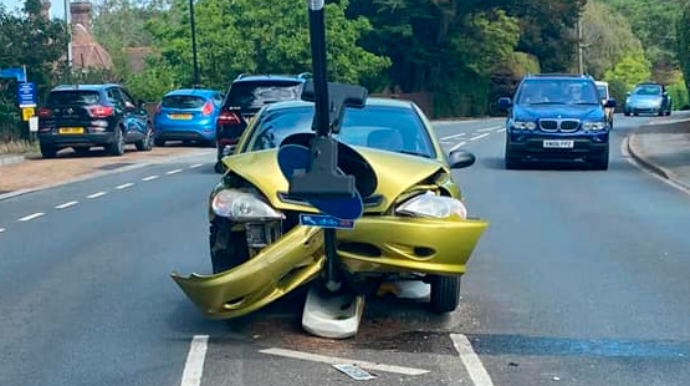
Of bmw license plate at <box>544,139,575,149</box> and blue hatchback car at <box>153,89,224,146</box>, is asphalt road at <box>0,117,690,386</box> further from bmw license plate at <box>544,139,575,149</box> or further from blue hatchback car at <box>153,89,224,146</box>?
blue hatchback car at <box>153,89,224,146</box>

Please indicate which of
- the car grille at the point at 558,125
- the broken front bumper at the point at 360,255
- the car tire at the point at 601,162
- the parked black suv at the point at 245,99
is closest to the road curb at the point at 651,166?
the car tire at the point at 601,162

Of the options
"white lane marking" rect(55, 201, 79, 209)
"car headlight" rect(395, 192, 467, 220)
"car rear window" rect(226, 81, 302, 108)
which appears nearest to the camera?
"car headlight" rect(395, 192, 467, 220)

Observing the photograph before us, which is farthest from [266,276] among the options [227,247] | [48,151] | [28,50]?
[28,50]

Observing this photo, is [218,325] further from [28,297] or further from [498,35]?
[498,35]

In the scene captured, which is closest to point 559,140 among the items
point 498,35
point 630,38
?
point 498,35

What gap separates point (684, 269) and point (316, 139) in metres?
5.02

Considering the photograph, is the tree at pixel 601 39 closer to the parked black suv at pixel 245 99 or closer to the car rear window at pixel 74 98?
the car rear window at pixel 74 98

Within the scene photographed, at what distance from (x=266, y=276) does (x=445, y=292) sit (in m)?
1.52

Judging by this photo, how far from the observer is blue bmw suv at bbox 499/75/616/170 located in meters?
23.5

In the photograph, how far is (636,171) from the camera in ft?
78.4

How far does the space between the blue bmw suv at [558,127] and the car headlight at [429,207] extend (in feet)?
50.5

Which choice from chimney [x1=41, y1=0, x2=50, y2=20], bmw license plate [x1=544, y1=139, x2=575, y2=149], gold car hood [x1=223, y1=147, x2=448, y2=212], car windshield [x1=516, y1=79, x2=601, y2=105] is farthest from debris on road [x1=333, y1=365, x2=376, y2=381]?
chimney [x1=41, y1=0, x2=50, y2=20]

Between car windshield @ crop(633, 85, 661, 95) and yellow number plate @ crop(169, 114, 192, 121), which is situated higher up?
yellow number plate @ crop(169, 114, 192, 121)

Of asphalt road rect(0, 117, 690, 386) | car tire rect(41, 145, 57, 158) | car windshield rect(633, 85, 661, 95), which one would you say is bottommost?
car windshield rect(633, 85, 661, 95)
